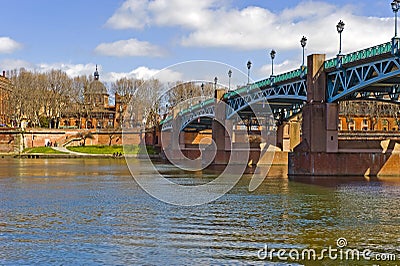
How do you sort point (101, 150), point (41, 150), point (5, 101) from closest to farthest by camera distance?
1. point (41, 150)
2. point (101, 150)
3. point (5, 101)

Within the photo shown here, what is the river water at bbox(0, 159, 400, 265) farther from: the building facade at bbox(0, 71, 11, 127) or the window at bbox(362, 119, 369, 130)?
the building facade at bbox(0, 71, 11, 127)

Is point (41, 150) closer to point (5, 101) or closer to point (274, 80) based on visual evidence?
point (5, 101)

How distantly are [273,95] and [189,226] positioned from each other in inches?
1610

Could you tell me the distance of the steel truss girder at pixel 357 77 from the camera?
4256 cm

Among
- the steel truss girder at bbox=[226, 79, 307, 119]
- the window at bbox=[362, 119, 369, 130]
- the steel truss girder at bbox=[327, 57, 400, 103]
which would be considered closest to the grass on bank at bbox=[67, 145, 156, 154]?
the steel truss girder at bbox=[226, 79, 307, 119]

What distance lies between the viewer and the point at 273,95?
207 feet

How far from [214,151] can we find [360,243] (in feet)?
212

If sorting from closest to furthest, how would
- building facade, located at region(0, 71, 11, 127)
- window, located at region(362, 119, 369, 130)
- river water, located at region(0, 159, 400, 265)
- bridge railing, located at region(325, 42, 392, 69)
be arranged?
river water, located at region(0, 159, 400, 265) < bridge railing, located at region(325, 42, 392, 69) < window, located at region(362, 119, 369, 130) < building facade, located at region(0, 71, 11, 127)

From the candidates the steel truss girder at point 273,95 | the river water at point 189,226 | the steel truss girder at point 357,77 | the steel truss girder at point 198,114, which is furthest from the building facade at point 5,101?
the river water at point 189,226

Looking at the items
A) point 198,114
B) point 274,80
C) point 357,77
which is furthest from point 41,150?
point 357,77

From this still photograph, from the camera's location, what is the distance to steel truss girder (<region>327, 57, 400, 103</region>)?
42562mm

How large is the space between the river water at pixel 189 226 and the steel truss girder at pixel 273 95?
771 inches

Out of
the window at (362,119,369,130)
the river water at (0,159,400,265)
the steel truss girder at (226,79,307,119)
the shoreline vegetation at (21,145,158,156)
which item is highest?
the steel truss girder at (226,79,307,119)

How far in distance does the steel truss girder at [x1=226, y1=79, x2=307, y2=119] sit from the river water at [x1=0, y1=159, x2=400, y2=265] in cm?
1957
